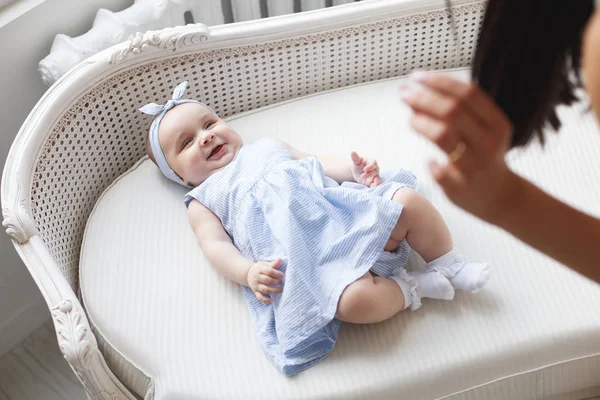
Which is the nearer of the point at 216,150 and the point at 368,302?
the point at 368,302

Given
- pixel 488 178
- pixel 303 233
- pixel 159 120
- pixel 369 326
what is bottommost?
pixel 369 326

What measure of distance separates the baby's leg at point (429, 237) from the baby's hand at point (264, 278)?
8.0 inches

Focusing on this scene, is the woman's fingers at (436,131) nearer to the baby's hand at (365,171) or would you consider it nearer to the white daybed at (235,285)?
the white daybed at (235,285)

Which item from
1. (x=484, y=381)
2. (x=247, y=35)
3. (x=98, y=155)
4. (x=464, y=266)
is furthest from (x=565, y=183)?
(x=98, y=155)

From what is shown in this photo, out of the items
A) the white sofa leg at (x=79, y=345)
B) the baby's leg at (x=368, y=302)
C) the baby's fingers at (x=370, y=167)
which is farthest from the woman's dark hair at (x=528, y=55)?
the white sofa leg at (x=79, y=345)

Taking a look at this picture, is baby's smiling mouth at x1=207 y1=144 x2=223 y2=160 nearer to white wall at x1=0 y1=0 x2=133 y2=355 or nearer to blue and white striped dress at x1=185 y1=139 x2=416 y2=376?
blue and white striped dress at x1=185 y1=139 x2=416 y2=376

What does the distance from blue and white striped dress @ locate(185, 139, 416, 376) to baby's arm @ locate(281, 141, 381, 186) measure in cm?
2

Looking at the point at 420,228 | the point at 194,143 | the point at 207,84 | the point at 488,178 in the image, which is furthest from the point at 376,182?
the point at 488,178

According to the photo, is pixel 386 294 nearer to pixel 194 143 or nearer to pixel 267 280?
pixel 267 280

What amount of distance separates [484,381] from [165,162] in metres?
0.73

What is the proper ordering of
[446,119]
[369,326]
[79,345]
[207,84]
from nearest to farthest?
[446,119], [79,345], [369,326], [207,84]

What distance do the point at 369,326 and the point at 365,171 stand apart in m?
0.29

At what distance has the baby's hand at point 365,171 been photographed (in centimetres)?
123

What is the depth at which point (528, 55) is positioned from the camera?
583 mm
